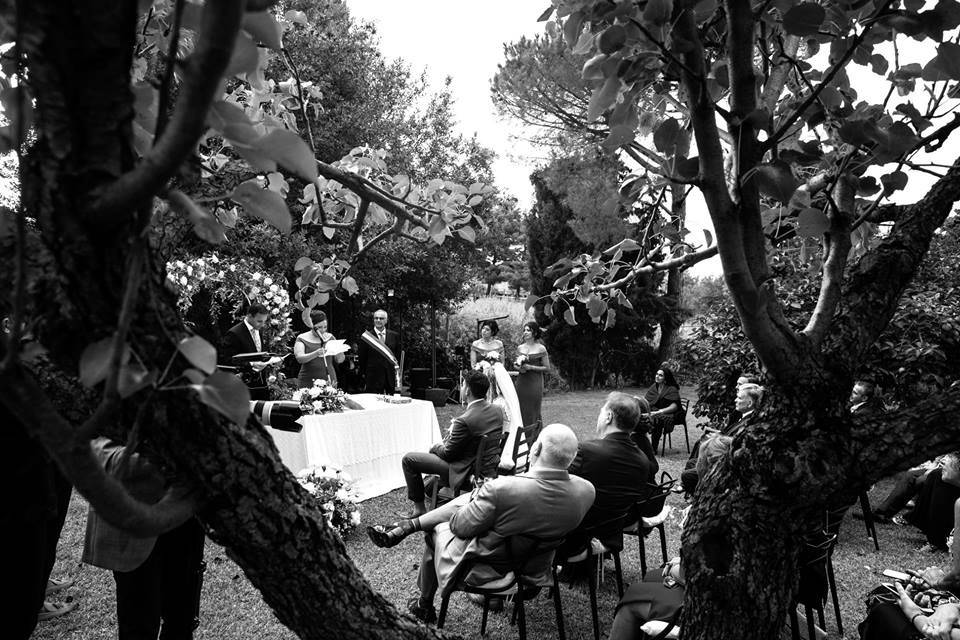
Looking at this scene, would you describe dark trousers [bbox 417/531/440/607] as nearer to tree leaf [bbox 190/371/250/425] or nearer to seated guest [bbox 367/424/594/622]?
seated guest [bbox 367/424/594/622]

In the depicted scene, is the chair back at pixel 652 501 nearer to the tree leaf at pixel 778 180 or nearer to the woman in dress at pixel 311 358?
the tree leaf at pixel 778 180

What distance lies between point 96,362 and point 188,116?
0.27m

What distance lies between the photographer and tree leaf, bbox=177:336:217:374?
68cm

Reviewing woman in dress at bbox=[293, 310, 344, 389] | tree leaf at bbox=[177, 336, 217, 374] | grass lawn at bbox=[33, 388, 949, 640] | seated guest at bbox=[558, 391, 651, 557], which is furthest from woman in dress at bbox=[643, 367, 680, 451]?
tree leaf at bbox=[177, 336, 217, 374]

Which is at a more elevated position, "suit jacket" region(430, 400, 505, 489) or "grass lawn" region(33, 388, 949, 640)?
"suit jacket" region(430, 400, 505, 489)

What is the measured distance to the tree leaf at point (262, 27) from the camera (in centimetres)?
72

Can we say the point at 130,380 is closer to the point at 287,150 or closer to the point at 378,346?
the point at 287,150

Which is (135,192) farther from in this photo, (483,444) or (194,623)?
(483,444)

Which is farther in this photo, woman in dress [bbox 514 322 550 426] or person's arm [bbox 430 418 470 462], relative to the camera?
woman in dress [bbox 514 322 550 426]

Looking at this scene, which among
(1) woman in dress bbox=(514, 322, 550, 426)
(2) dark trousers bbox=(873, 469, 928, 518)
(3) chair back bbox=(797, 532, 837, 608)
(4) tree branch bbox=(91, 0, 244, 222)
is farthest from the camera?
(1) woman in dress bbox=(514, 322, 550, 426)

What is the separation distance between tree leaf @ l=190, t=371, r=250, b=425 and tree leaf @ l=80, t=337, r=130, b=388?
9cm

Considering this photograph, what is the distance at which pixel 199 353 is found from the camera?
69 centimetres

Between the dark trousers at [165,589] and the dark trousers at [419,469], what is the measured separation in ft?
9.03

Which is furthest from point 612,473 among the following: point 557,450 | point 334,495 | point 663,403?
point 663,403
